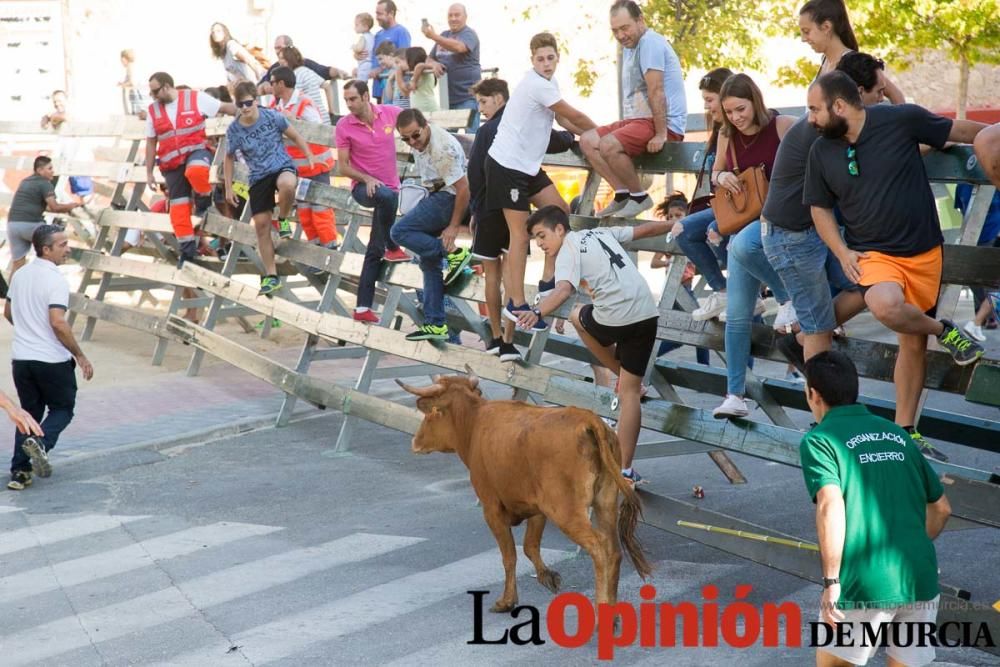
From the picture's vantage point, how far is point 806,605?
6930 millimetres

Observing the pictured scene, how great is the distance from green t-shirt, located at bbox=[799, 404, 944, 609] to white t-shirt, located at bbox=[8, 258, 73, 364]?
777cm

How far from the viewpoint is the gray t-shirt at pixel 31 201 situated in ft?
55.9

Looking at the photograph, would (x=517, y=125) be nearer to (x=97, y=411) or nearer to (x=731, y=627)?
(x=731, y=627)

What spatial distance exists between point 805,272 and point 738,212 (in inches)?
34.7

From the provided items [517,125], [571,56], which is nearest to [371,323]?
Result: [517,125]

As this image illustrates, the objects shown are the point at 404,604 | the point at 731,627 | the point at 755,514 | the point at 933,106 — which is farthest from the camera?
the point at 933,106

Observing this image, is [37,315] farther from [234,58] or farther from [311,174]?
[234,58]

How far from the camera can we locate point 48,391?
35.6 feet

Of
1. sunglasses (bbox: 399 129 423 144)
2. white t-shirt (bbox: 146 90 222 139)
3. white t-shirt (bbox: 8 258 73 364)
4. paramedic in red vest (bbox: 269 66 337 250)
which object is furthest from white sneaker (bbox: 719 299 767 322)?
white t-shirt (bbox: 146 90 222 139)

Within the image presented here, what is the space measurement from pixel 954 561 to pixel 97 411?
8976mm

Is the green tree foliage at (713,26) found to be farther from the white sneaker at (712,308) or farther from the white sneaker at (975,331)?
the white sneaker at (712,308)

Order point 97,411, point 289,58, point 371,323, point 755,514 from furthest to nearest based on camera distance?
point 289,58 → point 97,411 → point 371,323 → point 755,514

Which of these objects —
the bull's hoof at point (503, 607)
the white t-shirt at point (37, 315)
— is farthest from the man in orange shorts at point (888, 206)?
the white t-shirt at point (37, 315)

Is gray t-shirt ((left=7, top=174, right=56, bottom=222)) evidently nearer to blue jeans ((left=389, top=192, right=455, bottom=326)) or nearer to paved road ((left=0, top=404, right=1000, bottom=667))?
paved road ((left=0, top=404, right=1000, bottom=667))
